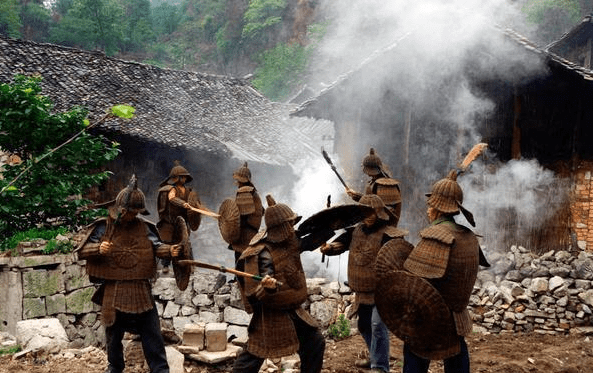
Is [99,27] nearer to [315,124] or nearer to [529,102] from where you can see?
[315,124]

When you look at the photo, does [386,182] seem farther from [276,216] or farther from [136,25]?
[136,25]

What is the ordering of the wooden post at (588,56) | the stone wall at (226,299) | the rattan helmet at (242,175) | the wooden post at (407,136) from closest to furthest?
the rattan helmet at (242,175) < the stone wall at (226,299) < the wooden post at (407,136) < the wooden post at (588,56)

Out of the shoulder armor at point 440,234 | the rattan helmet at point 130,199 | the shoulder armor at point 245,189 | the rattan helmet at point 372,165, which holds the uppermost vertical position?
the rattan helmet at point 372,165

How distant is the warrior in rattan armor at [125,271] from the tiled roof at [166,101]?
9.71 m

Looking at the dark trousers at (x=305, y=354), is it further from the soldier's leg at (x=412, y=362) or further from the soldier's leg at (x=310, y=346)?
the soldier's leg at (x=412, y=362)

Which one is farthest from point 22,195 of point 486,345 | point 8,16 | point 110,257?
point 8,16

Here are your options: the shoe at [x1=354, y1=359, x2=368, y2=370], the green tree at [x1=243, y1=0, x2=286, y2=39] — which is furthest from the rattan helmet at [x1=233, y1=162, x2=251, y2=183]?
the green tree at [x1=243, y1=0, x2=286, y2=39]

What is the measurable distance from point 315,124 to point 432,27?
15.6 m

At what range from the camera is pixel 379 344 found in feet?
21.1

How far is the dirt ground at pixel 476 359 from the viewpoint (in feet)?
24.2

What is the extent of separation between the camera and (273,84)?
41469 mm

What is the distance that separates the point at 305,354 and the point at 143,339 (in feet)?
5.65

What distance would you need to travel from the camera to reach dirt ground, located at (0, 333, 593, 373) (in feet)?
24.2

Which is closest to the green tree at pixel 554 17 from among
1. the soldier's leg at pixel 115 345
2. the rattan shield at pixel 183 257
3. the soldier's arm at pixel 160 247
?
the rattan shield at pixel 183 257
